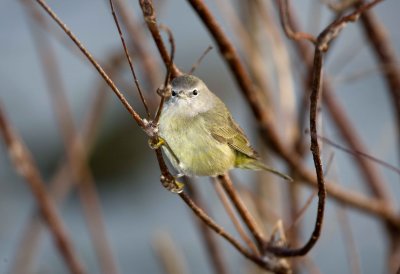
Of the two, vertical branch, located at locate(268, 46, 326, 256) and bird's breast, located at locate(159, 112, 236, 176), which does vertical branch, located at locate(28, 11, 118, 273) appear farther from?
vertical branch, located at locate(268, 46, 326, 256)

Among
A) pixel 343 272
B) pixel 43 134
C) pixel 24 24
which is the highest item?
pixel 24 24

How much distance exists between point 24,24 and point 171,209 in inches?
95.5

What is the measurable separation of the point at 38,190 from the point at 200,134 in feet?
2.92

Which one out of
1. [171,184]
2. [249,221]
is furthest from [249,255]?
[171,184]

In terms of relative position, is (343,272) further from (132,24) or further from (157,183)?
(132,24)

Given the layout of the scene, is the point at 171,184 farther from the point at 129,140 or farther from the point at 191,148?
the point at 129,140

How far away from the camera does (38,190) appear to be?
130 inches

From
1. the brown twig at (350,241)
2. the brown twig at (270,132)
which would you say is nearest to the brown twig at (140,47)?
the brown twig at (270,132)

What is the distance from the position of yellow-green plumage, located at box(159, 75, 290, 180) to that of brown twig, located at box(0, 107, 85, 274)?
73 centimetres

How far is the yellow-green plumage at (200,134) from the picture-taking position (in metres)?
3.14

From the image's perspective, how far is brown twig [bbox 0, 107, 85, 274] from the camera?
10.6 feet

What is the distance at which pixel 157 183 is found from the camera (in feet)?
21.5

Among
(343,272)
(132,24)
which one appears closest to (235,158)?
(132,24)

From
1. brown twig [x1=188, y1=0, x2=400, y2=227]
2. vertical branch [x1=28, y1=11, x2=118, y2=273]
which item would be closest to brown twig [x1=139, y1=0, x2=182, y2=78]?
brown twig [x1=188, y1=0, x2=400, y2=227]
